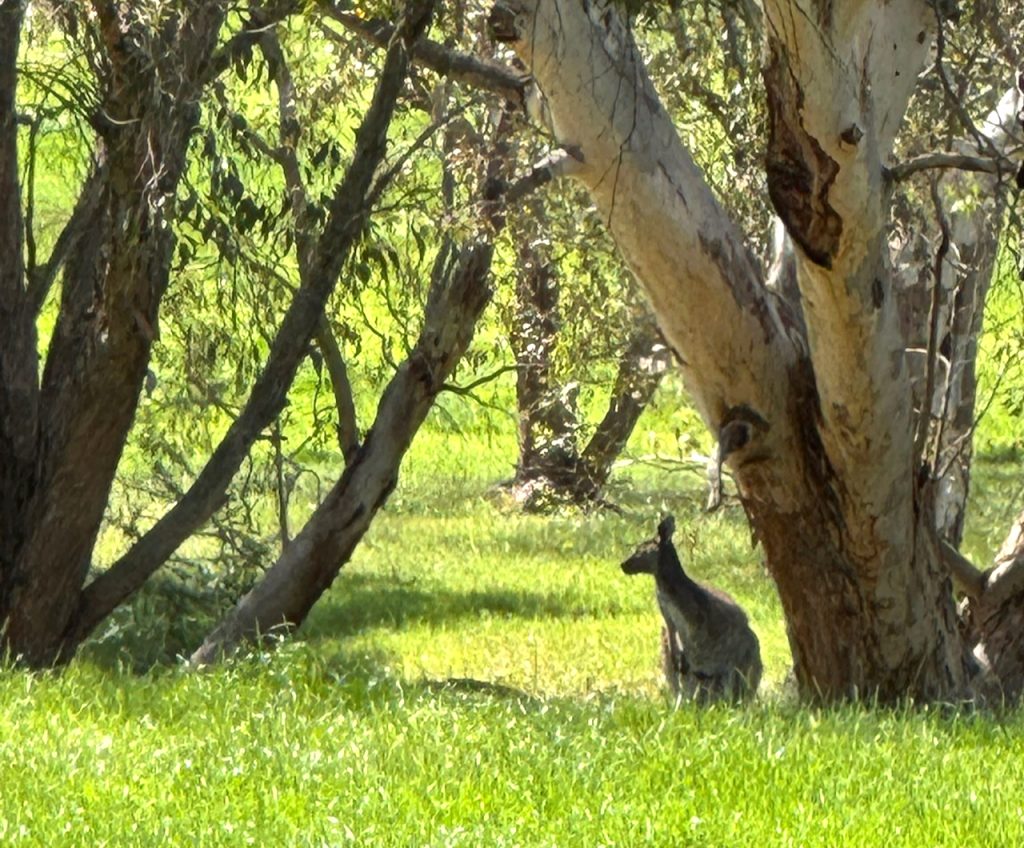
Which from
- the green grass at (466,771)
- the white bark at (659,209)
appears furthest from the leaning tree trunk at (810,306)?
the green grass at (466,771)

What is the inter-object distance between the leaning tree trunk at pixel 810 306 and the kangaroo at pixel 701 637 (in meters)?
0.99

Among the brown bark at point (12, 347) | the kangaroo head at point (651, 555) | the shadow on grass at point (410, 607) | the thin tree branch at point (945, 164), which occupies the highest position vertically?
the thin tree branch at point (945, 164)

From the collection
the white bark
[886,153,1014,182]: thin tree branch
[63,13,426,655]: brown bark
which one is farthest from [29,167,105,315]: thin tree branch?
[886,153,1014,182]: thin tree branch

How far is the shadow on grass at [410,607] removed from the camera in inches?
644

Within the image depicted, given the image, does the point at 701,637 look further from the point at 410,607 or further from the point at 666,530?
the point at 410,607

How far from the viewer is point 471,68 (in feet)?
29.2

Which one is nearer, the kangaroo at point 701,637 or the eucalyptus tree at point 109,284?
the eucalyptus tree at point 109,284

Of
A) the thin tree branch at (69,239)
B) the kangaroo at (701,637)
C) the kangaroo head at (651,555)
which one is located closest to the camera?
the thin tree branch at (69,239)

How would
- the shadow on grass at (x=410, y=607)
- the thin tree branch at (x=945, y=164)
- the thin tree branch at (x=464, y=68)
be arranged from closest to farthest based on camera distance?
the thin tree branch at (x=945, y=164)
the thin tree branch at (x=464, y=68)
the shadow on grass at (x=410, y=607)

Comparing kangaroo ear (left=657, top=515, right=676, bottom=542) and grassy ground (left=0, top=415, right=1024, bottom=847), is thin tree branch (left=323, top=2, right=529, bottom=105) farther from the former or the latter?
kangaroo ear (left=657, top=515, right=676, bottom=542)

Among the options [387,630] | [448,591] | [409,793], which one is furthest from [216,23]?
[448,591]

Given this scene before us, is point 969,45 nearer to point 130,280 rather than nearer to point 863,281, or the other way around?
point 863,281

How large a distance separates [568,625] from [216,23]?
Answer: 7159 millimetres

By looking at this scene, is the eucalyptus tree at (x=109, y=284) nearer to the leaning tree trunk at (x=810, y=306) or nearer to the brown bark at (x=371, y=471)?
the brown bark at (x=371, y=471)
